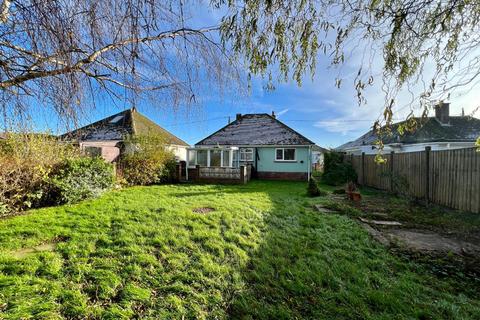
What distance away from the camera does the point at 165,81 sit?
9.06ft

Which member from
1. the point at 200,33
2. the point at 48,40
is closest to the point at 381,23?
the point at 200,33

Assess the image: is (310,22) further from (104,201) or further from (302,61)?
(104,201)

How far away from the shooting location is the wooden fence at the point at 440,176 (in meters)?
6.29

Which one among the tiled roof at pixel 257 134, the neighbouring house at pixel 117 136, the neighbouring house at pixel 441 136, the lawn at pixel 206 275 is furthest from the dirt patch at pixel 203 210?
the neighbouring house at pixel 441 136

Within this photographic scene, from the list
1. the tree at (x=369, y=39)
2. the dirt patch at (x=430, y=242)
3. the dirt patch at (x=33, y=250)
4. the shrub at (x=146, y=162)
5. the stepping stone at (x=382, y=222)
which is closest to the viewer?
the tree at (x=369, y=39)

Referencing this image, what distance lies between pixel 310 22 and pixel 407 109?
1.52 meters

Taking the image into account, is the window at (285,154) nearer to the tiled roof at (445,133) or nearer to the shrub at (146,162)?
the tiled roof at (445,133)

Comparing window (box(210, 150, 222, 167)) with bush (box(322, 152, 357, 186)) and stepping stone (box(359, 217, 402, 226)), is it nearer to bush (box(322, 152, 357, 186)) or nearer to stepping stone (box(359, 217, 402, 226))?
bush (box(322, 152, 357, 186))

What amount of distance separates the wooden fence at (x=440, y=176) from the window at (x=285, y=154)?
740 cm

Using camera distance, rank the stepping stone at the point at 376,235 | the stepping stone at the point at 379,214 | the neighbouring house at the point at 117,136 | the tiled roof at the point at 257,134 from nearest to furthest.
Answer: the stepping stone at the point at 376,235 → the stepping stone at the point at 379,214 → the neighbouring house at the point at 117,136 → the tiled roof at the point at 257,134

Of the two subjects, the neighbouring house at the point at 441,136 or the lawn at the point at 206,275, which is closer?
the lawn at the point at 206,275

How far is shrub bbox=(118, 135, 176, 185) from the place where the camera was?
12703mm

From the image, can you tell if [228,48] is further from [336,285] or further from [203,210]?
[203,210]

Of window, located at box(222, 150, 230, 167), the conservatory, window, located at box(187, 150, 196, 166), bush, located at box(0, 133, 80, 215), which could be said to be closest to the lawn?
bush, located at box(0, 133, 80, 215)
